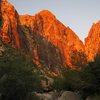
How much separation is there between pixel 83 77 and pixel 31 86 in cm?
743

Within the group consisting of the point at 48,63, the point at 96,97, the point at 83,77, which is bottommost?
the point at 96,97

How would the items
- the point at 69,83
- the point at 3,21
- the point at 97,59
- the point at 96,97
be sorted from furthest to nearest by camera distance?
the point at 3,21
the point at 69,83
the point at 97,59
the point at 96,97

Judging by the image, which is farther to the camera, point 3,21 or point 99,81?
point 3,21

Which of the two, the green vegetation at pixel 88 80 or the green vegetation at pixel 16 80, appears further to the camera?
the green vegetation at pixel 16 80

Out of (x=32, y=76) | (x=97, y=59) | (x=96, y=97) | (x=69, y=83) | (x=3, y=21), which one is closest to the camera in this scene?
(x=96, y=97)

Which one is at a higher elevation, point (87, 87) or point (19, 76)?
point (19, 76)

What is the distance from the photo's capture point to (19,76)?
36.2 metres

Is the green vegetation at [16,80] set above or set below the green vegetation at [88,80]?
above

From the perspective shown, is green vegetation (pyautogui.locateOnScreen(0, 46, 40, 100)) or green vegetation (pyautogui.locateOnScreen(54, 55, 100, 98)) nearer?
green vegetation (pyautogui.locateOnScreen(54, 55, 100, 98))

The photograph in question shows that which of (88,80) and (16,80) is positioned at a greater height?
(16,80)

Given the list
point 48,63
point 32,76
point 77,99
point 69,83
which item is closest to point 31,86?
point 32,76

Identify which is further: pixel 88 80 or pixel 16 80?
pixel 16 80

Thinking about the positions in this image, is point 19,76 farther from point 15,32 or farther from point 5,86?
point 15,32

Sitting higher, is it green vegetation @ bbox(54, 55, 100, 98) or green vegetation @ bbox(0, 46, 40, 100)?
green vegetation @ bbox(0, 46, 40, 100)
